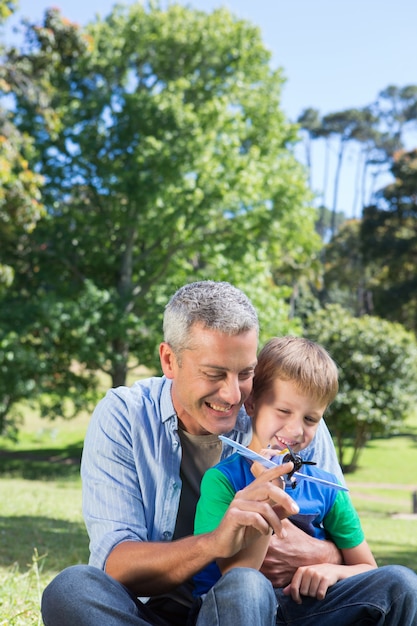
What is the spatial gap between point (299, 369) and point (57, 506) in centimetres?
1111

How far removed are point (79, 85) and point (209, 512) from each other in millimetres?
21601

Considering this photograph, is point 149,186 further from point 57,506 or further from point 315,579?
point 315,579

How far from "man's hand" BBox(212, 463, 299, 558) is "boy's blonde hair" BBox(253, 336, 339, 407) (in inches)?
21.4

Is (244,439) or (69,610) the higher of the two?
(244,439)

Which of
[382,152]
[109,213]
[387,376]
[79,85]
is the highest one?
[382,152]

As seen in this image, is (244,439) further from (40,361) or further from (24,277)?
(24,277)

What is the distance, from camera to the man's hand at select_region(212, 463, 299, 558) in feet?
7.70

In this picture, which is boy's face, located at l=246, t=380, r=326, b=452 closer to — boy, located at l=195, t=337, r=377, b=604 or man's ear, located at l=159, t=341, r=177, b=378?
boy, located at l=195, t=337, r=377, b=604

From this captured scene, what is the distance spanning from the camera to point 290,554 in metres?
2.73

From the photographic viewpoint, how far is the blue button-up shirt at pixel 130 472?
2852 mm

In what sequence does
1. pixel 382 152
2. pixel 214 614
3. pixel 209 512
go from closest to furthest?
pixel 214 614
pixel 209 512
pixel 382 152

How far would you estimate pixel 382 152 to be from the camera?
6266 cm

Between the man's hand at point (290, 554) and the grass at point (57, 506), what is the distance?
1.69m

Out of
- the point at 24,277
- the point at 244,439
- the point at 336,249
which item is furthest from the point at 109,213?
the point at 336,249
